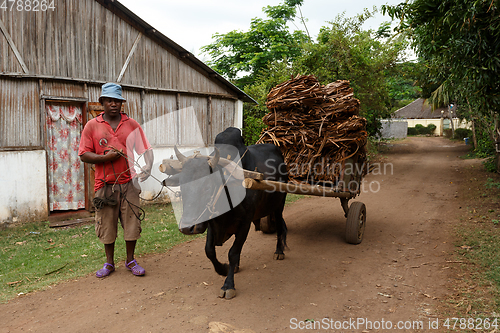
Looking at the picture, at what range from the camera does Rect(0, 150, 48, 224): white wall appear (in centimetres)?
712

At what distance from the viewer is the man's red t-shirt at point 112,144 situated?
425cm

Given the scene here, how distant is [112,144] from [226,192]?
5.80ft

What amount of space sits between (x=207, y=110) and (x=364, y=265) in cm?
746

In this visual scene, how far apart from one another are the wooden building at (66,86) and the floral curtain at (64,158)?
0.07 feet

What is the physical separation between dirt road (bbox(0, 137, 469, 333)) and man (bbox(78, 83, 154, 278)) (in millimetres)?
603

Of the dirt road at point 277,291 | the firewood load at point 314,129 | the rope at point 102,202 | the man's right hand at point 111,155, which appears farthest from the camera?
the firewood load at point 314,129

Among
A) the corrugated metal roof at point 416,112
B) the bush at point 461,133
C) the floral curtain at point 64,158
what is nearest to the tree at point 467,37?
the floral curtain at point 64,158

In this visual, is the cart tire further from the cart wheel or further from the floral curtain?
the floral curtain

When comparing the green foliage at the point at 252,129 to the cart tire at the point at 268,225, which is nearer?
the cart tire at the point at 268,225

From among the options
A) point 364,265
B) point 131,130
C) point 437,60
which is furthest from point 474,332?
point 437,60

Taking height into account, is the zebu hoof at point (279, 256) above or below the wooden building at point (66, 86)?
below

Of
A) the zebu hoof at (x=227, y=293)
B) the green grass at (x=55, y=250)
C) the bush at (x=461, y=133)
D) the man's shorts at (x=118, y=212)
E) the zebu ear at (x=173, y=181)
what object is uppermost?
the bush at (x=461, y=133)

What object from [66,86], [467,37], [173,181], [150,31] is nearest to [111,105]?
[173,181]

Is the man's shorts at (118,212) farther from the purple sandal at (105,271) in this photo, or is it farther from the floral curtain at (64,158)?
the floral curtain at (64,158)
